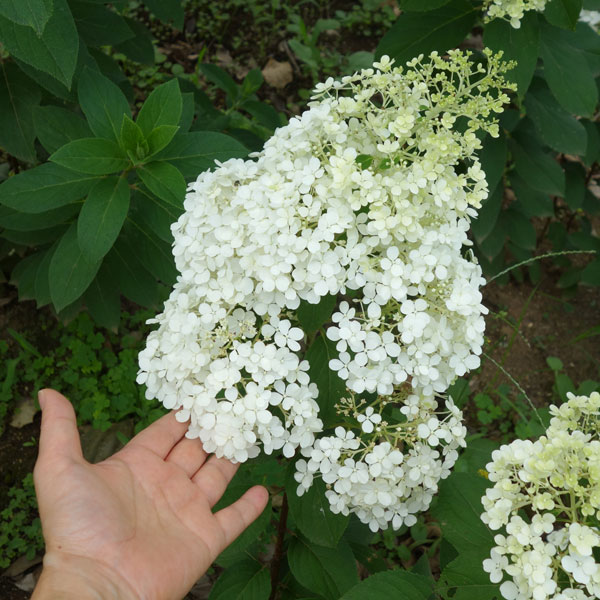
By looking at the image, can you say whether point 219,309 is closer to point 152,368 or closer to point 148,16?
point 152,368

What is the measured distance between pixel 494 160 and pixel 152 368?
1.85m

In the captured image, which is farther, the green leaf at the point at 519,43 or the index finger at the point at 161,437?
the green leaf at the point at 519,43

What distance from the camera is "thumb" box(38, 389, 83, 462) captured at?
5.16 feet

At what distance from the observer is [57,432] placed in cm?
159

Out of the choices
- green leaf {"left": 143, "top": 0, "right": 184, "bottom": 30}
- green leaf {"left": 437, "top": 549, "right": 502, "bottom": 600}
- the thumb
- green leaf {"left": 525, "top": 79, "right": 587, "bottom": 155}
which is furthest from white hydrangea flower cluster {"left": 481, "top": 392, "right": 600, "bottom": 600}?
green leaf {"left": 143, "top": 0, "right": 184, "bottom": 30}

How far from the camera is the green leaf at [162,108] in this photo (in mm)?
1955

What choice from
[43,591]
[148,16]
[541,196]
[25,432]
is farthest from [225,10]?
[43,591]

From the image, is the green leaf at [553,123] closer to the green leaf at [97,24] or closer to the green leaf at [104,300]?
the green leaf at [97,24]

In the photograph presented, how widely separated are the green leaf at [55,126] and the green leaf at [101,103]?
22cm

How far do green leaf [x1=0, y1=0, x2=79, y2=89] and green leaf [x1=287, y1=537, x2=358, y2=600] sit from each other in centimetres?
148

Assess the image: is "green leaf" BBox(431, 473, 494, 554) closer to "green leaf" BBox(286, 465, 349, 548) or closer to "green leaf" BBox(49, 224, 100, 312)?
"green leaf" BBox(286, 465, 349, 548)

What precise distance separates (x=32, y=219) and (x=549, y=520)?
190 cm

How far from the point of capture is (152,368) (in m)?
1.54

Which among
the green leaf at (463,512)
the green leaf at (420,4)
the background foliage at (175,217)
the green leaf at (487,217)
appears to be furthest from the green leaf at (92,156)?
the green leaf at (487,217)
